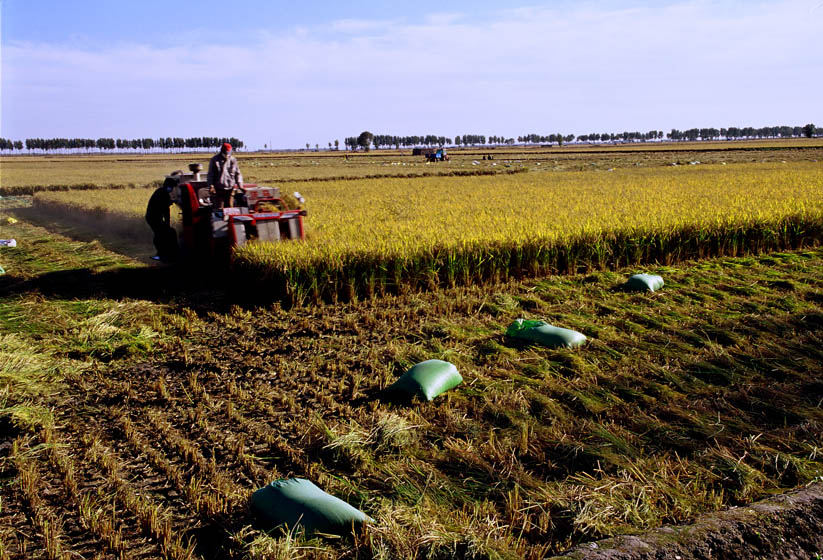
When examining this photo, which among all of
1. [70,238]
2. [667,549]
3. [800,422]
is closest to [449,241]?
[800,422]

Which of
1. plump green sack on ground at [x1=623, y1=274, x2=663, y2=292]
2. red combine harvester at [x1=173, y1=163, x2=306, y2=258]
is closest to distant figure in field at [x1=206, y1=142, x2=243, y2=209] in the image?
red combine harvester at [x1=173, y1=163, x2=306, y2=258]

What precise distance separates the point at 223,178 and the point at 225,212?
51 centimetres

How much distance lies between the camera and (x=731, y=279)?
26.3 ft

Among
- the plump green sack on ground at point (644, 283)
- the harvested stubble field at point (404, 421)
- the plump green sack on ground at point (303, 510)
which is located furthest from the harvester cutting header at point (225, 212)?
the plump green sack on ground at point (303, 510)

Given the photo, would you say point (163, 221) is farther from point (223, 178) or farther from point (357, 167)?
point (357, 167)

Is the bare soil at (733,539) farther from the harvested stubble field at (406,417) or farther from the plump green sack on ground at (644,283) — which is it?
the plump green sack on ground at (644,283)

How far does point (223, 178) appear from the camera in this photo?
8656 millimetres

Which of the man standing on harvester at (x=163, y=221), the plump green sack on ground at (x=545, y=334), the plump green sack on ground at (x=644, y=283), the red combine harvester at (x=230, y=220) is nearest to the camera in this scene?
the plump green sack on ground at (x=545, y=334)

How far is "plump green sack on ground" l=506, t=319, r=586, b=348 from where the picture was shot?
5.48 m

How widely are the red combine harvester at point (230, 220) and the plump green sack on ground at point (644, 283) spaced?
4.70 metres

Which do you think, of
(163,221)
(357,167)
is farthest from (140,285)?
(357,167)

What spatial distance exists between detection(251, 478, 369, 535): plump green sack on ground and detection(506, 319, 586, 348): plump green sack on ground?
3040mm

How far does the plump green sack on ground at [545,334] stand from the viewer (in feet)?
18.0

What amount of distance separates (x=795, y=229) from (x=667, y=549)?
9.79m
